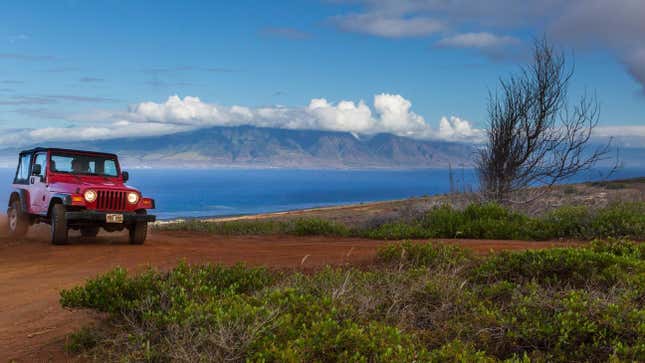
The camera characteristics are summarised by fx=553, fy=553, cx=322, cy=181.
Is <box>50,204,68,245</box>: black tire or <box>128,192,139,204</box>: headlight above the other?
<box>128,192,139,204</box>: headlight

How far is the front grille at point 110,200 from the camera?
1288 centimetres

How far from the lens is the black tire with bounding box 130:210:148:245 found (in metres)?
13.3

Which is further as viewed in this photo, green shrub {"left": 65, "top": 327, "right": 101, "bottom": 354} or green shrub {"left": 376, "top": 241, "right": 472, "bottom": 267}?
green shrub {"left": 376, "top": 241, "right": 472, "bottom": 267}

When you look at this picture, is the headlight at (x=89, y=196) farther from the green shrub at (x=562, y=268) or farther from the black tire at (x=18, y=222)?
the green shrub at (x=562, y=268)

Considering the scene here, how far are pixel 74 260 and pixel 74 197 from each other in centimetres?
219

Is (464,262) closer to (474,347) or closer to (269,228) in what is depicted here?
(474,347)

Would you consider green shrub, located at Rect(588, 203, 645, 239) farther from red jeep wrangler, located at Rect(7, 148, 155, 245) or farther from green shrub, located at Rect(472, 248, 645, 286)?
red jeep wrangler, located at Rect(7, 148, 155, 245)

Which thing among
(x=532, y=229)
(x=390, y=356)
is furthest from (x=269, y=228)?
(x=390, y=356)

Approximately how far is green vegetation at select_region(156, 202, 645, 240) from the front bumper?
15.4ft

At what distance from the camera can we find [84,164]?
14398 millimetres

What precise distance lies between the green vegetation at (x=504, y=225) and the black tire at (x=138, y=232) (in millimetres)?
4476

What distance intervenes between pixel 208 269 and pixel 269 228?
10.5m

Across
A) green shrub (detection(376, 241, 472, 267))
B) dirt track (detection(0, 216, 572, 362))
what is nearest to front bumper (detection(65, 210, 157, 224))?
dirt track (detection(0, 216, 572, 362))

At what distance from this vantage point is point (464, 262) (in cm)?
756
